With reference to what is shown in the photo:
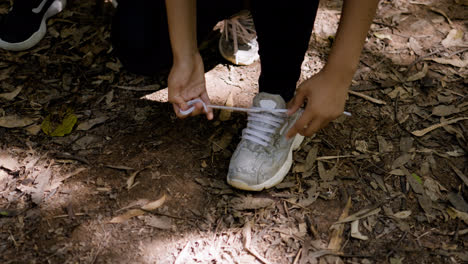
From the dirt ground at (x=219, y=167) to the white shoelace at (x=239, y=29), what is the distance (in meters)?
0.15

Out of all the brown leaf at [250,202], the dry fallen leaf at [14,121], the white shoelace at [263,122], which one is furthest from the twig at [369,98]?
the dry fallen leaf at [14,121]

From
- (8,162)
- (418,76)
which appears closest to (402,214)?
(418,76)

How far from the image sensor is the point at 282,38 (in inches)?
60.6

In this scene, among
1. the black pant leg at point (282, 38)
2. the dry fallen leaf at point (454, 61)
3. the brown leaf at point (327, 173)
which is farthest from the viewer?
the dry fallen leaf at point (454, 61)

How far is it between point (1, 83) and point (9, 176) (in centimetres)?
66

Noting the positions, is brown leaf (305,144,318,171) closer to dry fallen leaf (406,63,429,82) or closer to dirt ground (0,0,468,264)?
dirt ground (0,0,468,264)

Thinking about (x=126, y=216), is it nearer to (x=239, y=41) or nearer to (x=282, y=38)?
(x=282, y=38)

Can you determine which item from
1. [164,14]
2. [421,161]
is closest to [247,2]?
[164,14]

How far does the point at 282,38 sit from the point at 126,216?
920 mm

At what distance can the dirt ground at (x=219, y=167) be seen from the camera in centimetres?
148

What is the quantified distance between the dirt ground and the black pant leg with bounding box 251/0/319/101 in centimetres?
33

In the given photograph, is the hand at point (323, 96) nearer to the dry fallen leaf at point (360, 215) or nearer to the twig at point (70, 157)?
the dry fallen leaf at point (360, 215)

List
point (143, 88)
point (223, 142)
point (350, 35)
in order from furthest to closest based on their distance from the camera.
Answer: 1. point (143, 88)
2. point (223, 142)
3. point (350, 35)

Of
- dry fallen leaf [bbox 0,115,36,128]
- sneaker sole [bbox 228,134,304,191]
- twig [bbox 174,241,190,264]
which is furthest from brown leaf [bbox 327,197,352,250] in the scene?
dry fallen leaf [bbox 0,115,36,128]
